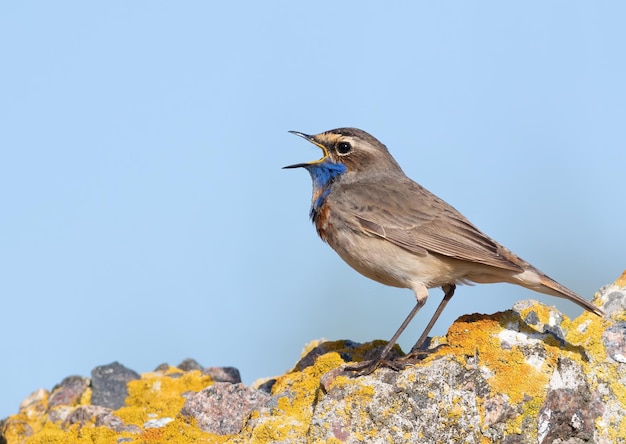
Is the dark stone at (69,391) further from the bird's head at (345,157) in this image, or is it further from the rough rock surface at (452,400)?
the bird's head at (345,157)

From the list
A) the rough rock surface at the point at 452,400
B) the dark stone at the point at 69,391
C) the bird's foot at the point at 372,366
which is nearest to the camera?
the rough rock surface at the point at 452,400

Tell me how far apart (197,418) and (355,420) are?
1.53m

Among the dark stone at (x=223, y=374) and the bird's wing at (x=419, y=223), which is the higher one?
the bird's wing at (x=419, y=223)

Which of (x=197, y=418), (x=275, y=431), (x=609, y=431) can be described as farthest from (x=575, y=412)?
(x=197, y=418)

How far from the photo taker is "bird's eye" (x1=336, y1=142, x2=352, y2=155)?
9.77 m

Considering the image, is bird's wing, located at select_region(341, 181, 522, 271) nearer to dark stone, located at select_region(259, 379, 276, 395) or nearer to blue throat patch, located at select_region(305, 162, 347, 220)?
blue throat patch, located at select_region(305, 162, 347, 220)

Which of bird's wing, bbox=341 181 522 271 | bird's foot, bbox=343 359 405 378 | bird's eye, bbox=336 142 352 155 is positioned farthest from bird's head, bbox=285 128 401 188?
bird's foot, bbox=343 359 405 378

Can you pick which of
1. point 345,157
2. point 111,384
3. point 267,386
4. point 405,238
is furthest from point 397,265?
point 111,384

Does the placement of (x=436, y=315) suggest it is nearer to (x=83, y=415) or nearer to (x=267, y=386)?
(x=267, y=386)

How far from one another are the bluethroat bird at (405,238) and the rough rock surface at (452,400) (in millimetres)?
577

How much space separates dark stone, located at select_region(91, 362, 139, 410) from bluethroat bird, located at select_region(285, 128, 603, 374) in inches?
89.2

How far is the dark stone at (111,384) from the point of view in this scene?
8.59 m

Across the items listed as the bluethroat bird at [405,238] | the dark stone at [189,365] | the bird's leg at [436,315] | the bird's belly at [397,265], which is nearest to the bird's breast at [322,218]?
the bluethroat bird at [405,238]

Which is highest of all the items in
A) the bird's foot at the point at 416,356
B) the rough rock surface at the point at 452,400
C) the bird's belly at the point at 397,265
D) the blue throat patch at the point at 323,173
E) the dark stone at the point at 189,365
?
the blue throat patch at the point at 323,173
